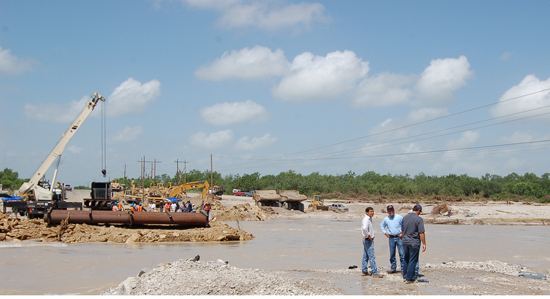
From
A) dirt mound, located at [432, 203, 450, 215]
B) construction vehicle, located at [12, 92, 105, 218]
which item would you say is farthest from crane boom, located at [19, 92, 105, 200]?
dirt mound, located at [432, 203, 450, 215]

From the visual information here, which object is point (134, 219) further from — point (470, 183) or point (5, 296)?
point (470, 183)

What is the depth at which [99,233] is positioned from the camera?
876 inches

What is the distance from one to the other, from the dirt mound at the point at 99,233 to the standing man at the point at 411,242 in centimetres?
1311

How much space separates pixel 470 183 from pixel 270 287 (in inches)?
3893

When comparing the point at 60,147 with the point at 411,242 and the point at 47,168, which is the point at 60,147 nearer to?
the point at 47,168

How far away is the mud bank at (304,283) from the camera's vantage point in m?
8.55

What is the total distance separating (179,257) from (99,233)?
24.9 feet

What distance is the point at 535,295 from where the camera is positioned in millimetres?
9016

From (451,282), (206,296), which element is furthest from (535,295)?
(206,296)

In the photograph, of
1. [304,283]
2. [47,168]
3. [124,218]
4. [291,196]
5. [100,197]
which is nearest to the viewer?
[304,283]

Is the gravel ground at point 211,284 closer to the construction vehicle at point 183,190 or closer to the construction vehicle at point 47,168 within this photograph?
the construction vehicle at point 47,168

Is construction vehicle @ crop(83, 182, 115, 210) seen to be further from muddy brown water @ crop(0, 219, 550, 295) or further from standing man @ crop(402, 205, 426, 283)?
standing man @ crop(402, 205, 426, 283)

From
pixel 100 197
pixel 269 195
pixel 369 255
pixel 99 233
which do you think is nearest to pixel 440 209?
pixel 269 195

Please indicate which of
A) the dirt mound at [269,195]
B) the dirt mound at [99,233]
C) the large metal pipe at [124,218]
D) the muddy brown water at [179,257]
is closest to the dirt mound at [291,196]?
the dirt mound at [269,195]
